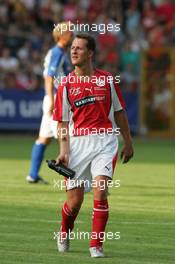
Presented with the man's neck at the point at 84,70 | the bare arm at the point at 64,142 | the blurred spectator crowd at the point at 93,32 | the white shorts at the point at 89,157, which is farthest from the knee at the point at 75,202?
the blurred spectator crowd at the point at 93,32

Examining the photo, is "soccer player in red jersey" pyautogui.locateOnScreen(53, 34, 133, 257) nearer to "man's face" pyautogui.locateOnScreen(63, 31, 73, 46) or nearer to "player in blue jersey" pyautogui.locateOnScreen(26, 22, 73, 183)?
"player in blue jersey" pyautogui.locateOnScreen(26, 22, 73, 183)

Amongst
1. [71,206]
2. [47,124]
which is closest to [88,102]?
[71,206]

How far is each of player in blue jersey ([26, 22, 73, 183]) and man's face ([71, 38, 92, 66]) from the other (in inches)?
228

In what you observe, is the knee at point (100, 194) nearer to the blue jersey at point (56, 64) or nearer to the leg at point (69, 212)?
the leg at point (69, 212)

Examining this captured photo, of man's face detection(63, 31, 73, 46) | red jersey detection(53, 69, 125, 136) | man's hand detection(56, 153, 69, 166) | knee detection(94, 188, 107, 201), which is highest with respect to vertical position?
man's face detection(63, 31, 73, 46)

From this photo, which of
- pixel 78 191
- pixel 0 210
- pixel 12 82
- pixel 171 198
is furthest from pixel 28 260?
pixel 12 82

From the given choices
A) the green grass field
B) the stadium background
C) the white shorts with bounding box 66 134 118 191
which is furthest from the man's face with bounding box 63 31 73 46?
the white shorts with bounding box 66 134 118 191

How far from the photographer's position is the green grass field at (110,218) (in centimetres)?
1000

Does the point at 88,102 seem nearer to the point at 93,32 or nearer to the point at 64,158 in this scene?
the point at 64,158

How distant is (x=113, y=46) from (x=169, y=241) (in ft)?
64.7

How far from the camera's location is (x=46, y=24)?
3161 cm

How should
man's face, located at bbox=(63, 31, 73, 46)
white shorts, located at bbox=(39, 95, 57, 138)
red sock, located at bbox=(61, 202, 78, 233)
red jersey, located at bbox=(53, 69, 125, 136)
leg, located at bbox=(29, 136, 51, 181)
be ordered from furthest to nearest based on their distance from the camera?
leg, located at bbox=(29, 136, 51, 181), white shorts, located at bbox=(39, 95, 57, 138), man's face, located at bbox=(63, 31, 73, 46), red sock, located at bbox=(61, 202, 78, 233), red jersey, located at bbox=(53, 69, 125, 136)

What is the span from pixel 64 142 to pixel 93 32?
19980mm

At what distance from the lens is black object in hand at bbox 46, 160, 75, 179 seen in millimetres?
9848
